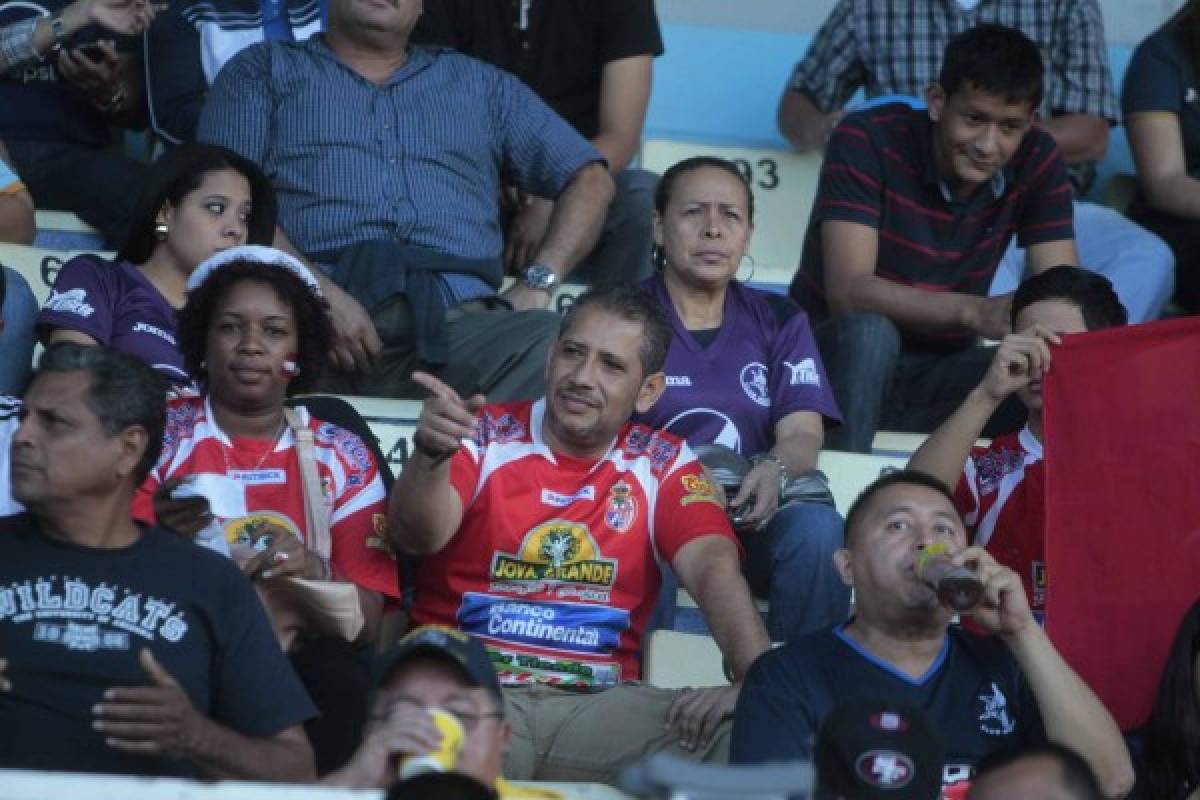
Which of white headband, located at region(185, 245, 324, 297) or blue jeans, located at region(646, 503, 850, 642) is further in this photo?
white headband, located at region(185, 245, 324, 297)

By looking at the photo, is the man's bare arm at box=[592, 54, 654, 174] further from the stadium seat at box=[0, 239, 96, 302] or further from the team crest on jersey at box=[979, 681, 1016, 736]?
the team crest on jersey at box=[979, 681, 1016, 736]

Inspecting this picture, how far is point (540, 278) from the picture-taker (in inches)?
210

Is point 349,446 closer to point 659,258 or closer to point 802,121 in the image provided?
point 659,258

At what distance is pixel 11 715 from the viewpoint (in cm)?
321

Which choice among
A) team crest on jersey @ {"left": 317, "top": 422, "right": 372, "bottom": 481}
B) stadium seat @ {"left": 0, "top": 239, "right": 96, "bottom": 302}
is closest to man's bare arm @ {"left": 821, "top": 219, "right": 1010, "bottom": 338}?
team crest on jersey @ {"left": 317, "top": 422, "right": 372, "bottom": 481}

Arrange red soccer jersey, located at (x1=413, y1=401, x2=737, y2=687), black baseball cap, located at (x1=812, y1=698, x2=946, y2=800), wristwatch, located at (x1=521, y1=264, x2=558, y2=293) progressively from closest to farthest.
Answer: black baseball cap, located at (x1=812, y1=698, x2=946, y2=800), red soccer jersey, located at (x1=413, y1=401, x2=737, y2=687), wristwatch, located at (x1=521, y1=264, x2=558, y2=293)

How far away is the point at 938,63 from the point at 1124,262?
2.65 ft

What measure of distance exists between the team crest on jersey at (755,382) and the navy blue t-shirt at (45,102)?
207 centimetres

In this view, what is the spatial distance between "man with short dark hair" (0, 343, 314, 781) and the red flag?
1487 millimetres

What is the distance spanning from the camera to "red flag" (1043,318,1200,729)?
400 centimetres

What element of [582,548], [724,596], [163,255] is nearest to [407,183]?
[163,255]

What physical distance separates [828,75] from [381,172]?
5.27 ft

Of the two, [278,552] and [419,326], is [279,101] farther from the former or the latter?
[278,552]

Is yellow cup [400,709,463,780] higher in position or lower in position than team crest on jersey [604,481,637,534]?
lower
